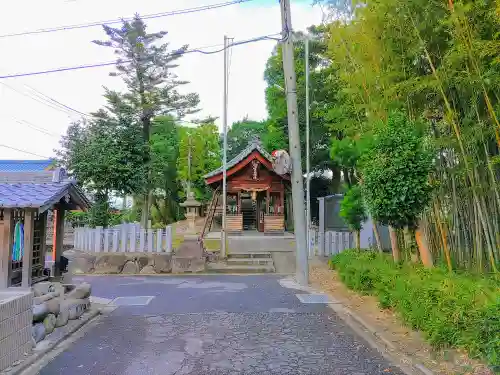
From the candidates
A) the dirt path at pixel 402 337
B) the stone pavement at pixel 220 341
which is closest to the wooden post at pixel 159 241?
the stone pavement at pixel 220 341

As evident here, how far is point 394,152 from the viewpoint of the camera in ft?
21.3

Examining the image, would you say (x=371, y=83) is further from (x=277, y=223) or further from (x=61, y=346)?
(x=277, y=223)

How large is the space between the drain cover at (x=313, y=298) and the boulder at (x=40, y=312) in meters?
4.53

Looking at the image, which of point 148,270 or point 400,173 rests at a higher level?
point 400,173

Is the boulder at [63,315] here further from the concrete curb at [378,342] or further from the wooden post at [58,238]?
the concrete curb at [378,342]

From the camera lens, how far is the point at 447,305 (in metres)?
4.62

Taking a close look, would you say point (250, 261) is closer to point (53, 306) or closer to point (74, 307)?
point (74, 307)

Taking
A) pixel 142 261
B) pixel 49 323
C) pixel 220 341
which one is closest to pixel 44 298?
pixel 49 323

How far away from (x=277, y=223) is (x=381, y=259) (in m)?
10.1

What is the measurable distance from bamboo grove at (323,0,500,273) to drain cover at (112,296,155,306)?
524cm

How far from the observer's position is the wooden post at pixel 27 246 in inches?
258

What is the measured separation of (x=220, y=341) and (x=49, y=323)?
226 centimetres

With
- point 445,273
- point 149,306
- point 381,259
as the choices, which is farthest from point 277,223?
point 445,273

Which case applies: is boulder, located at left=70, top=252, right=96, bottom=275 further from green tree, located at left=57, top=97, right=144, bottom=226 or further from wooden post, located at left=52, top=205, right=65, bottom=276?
wooden post, located at left=52, top=205, right=65, bottom=276
